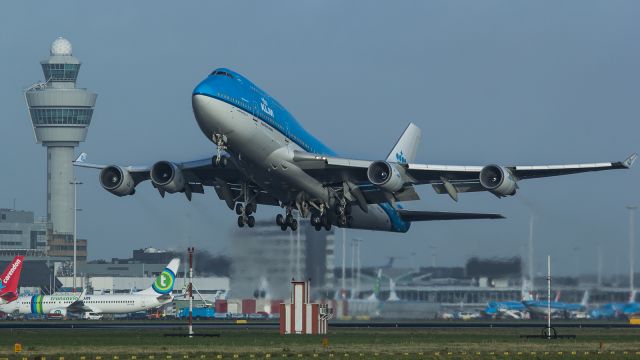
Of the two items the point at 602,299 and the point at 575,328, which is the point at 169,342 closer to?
the point at 575,328

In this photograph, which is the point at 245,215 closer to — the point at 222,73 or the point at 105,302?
the point at 222,73

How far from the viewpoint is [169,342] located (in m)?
69.1

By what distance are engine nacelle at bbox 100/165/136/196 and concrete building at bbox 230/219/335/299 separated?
15.8 metres

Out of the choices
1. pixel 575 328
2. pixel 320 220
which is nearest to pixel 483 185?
pixel 320 220

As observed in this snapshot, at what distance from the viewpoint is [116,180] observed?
7388cm

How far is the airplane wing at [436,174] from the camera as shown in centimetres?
6831

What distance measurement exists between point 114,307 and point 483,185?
66.5 m

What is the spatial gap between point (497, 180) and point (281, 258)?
24.7 meters

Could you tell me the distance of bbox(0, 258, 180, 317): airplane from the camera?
125750mm

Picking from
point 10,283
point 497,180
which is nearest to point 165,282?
point 10,283

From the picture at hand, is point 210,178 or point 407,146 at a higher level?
point 407,146

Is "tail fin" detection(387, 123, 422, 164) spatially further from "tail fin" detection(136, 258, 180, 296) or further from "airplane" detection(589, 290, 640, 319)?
"tail fin" detection(136, 258, 180, 296)

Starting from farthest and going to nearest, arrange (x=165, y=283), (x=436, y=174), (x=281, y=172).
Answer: (x=165, y=283), (x=436, y=174), (x=281, y=172)

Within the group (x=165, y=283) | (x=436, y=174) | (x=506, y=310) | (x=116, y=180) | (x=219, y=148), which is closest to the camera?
(x=219, y=148)
